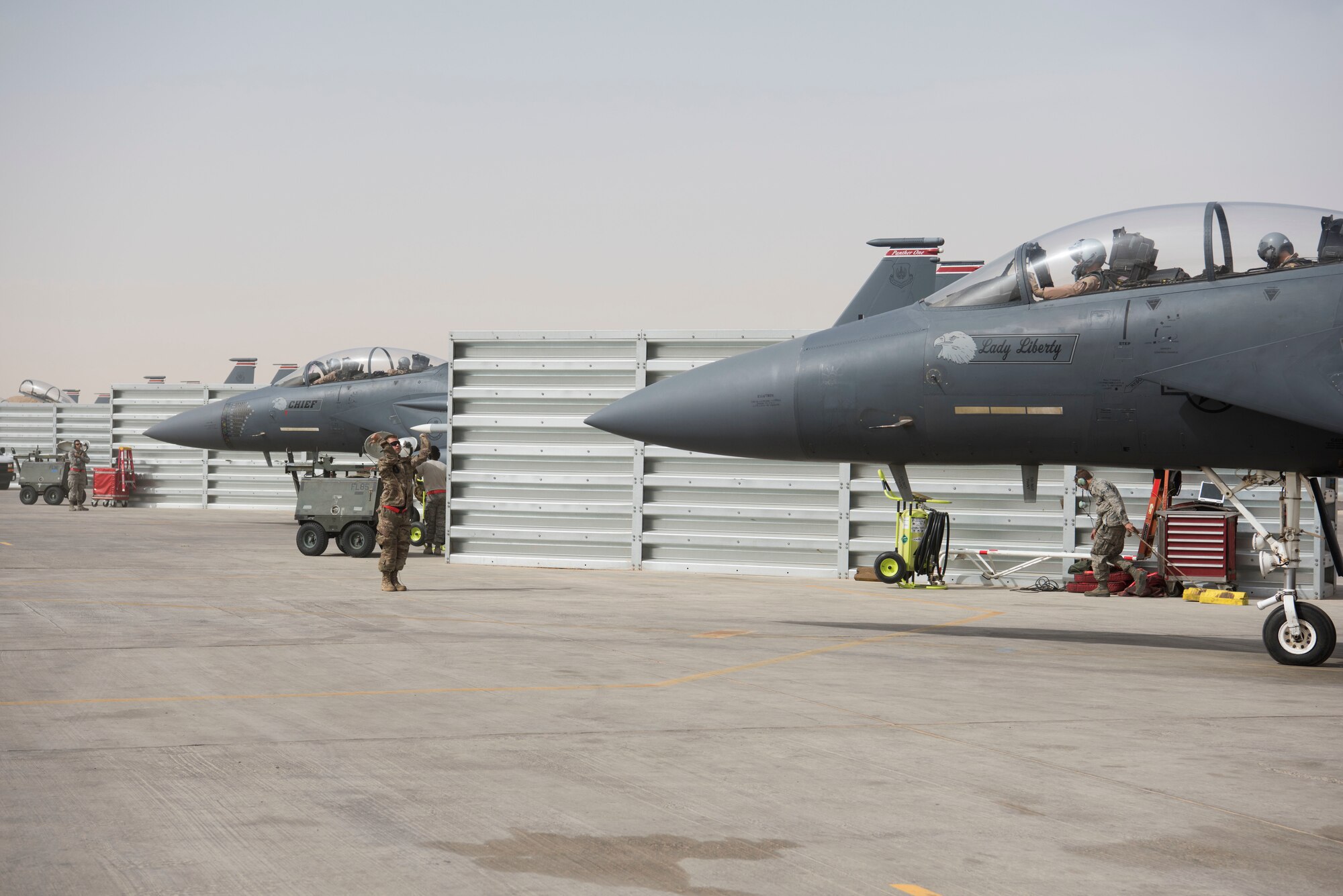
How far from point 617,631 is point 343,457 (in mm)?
28336

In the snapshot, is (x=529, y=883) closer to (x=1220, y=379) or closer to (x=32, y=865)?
(x=32, y=865)

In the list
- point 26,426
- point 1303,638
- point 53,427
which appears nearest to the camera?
point 1303,638

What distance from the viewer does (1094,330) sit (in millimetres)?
9852

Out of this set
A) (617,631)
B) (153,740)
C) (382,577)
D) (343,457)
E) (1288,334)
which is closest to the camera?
(153,740)

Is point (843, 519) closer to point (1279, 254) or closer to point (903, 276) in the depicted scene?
point (903, 276)

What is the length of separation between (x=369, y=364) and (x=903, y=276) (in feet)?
38.3

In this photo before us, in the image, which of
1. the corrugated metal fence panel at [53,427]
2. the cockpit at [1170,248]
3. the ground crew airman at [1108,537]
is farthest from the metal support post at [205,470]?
the cockpit at [1170,248]

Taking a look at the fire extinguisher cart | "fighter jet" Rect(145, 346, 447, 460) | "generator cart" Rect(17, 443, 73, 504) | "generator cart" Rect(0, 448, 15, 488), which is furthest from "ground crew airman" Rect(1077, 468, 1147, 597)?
"generator cart" Rect(0, 448, 15, 488)

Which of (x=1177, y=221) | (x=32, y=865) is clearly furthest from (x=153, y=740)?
(x=1177, y=221)

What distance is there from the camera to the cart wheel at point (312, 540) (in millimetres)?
20188

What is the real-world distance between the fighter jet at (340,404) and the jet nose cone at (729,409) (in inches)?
504

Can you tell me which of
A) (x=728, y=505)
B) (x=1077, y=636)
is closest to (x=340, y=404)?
(x=728, y=505)

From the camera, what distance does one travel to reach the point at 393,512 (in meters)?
15.2

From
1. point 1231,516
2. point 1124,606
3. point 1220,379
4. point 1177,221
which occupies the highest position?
point 1177,221
